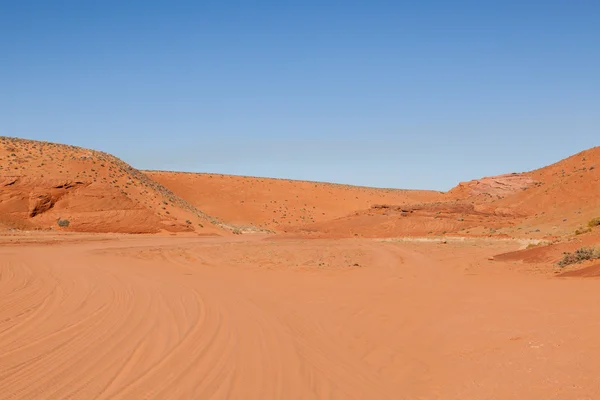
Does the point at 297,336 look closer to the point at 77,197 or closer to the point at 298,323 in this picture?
the point at 298,323

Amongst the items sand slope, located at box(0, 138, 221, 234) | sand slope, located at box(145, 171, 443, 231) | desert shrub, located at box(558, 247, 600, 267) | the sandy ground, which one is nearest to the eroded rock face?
Result: sand slope, located at box(0, 138, 221, 234)

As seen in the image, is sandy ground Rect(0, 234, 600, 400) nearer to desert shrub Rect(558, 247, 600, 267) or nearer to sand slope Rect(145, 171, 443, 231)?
desert shrub Rect(558, 247, 600, 267)

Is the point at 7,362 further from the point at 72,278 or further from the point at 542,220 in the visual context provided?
the point at 542,220

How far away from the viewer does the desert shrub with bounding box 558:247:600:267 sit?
14547 mm

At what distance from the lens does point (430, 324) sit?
8.96 m

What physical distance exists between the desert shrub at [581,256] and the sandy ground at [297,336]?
26.4 inches

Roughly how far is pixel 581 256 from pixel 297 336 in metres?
10.2

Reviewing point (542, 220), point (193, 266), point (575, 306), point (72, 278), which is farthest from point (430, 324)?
point (542, 220)

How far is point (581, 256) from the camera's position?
14.7m

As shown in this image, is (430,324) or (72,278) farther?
(72,278)

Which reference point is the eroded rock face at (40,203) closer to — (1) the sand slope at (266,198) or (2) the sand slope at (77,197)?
(2) the sand slope at (77,197)

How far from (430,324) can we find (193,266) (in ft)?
38.6

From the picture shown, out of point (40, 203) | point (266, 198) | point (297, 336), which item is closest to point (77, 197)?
point (40, 203)

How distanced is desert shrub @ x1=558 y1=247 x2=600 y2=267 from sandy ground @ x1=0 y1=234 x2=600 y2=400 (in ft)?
2.20
